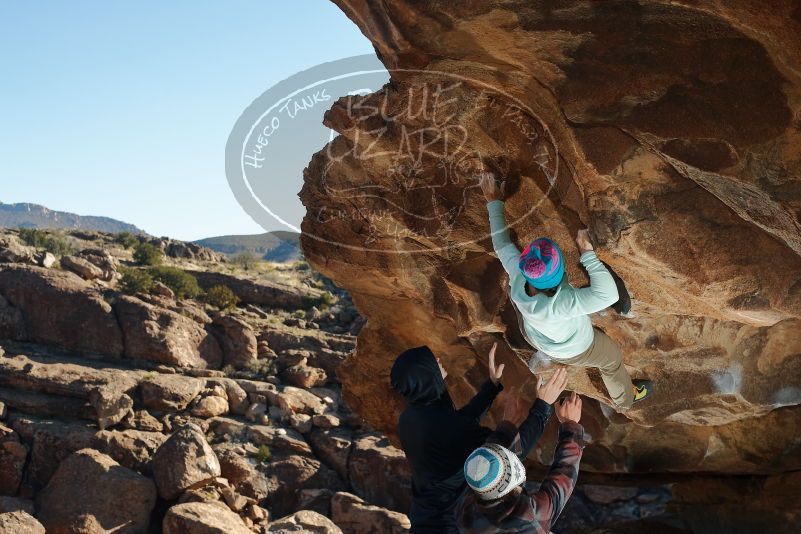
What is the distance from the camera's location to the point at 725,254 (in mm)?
5715

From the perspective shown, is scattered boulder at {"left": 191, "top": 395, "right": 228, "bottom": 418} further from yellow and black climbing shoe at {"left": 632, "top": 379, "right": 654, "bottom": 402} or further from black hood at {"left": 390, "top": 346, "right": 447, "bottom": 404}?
black hood at {"left": 390, "top": 346, "right": 447, "bottom": 404}

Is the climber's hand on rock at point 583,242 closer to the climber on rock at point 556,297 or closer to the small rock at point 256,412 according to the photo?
the climber on rock at point 556,297

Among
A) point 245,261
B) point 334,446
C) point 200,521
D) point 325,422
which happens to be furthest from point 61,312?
point 245,261

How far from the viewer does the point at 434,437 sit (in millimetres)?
4941

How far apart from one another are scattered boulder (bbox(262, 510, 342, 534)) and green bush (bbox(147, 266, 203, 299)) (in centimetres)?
1716

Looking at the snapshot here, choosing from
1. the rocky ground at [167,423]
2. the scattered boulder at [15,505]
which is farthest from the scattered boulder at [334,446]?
the scattered boulder at [15,505]

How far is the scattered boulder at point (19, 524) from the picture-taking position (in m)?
14.4

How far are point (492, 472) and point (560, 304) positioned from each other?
1445 millimetres

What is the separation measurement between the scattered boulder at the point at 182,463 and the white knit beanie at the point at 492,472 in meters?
14.4

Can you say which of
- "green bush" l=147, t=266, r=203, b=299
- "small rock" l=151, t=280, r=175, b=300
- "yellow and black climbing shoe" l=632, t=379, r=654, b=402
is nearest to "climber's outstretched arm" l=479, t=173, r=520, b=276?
"yellow and black climbing shoe" l=632, t=379, r=654, b=402

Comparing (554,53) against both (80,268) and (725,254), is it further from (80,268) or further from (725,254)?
(80,268)

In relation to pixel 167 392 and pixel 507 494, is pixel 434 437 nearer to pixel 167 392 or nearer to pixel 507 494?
pixel 507 494

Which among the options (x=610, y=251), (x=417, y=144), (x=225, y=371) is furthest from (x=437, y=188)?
(x=225, y=371)

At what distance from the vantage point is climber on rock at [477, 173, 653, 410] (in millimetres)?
4816
